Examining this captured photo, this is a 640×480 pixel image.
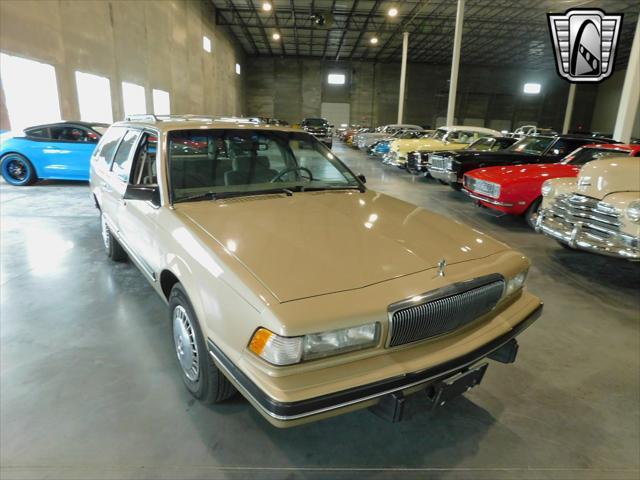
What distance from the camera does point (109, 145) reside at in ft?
13.2

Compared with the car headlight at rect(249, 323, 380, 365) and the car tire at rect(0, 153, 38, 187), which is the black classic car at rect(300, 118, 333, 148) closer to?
the car tire at rect(0, 153, 38, 187)

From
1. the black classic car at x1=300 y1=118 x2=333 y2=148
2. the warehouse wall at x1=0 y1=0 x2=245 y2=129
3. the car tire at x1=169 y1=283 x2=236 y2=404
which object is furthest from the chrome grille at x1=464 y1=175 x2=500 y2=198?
the black classic car at x1=300 y1=118 x2=333 y2=148

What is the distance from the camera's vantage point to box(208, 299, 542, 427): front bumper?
1.47 m

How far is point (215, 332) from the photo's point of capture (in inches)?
69.5

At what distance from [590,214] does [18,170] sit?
33.7 feet

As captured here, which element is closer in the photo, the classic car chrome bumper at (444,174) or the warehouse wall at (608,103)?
the classic car chrome bumper at (444,174)

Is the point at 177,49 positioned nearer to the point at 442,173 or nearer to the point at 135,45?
the point at 135,45

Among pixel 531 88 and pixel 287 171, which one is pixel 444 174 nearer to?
pixel 287 171

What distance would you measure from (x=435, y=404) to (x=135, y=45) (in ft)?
53.4

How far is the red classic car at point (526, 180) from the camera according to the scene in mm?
6102

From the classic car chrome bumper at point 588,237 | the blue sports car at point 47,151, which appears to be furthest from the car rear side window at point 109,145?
the classic car chrome bumper at point 588,237

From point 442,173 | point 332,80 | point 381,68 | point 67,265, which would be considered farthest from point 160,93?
point 381,68

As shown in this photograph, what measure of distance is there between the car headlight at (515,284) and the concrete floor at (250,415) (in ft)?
2.28

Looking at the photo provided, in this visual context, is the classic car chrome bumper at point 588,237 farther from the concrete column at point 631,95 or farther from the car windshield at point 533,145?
the concrete column at point 631,95
